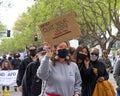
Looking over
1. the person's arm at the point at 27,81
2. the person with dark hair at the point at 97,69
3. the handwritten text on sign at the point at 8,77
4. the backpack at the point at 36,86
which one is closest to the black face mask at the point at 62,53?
the person with dark hair at the point at 97,69

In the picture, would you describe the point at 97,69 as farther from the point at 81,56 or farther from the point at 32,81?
the point at 32,81

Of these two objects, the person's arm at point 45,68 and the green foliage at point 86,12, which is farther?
the green foliage at point 86,12

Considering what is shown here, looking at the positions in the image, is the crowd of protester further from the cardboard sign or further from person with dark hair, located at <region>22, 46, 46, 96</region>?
the cardboard sign

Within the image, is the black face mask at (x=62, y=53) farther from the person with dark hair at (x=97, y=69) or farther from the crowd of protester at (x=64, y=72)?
the person with dark hair at (x=97, y=69)

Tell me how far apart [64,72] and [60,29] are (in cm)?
61

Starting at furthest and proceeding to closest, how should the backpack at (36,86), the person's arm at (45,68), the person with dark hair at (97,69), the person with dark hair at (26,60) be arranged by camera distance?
the person with dark hair at (26,60)
the backpack at (36,86)
the person with dark hair at (97,69)
the person's arm at (45,68)

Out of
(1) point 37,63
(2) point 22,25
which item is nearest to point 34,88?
(1) point 37,63

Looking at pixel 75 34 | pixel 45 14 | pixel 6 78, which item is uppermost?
pixel 45 14

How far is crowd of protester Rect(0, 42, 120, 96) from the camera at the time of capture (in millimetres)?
5816

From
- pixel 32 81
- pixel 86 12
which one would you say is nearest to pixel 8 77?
pixel 32 81

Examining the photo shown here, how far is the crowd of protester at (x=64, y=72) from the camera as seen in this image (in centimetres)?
582

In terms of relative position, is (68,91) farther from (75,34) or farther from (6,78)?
(6,78)

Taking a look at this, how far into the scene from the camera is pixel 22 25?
3472 inches

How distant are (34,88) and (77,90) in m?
1.80
